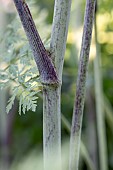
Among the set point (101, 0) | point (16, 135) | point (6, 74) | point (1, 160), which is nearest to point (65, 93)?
point (16, 135)

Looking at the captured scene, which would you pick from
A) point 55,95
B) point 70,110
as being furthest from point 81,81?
point 70,110

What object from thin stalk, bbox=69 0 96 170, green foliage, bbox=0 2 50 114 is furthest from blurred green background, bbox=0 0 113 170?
thin stalk, bbox=69 0 96 170

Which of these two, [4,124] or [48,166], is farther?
[4,124]

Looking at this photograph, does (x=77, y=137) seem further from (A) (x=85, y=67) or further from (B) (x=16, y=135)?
(B) (x=16, y=135)

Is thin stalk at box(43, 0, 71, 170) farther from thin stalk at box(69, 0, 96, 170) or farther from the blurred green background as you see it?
→ the blurred green background

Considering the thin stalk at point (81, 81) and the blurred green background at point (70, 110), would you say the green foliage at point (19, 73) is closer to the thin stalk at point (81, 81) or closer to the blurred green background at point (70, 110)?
the thin stalk at point (81, 81)

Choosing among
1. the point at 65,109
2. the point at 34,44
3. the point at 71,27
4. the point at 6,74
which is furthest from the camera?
the point at 65,109

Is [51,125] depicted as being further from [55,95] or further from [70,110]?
[70,110]

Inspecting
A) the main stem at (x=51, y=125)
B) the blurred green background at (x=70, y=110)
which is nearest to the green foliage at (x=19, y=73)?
the main stem at (x=51, y=125)
